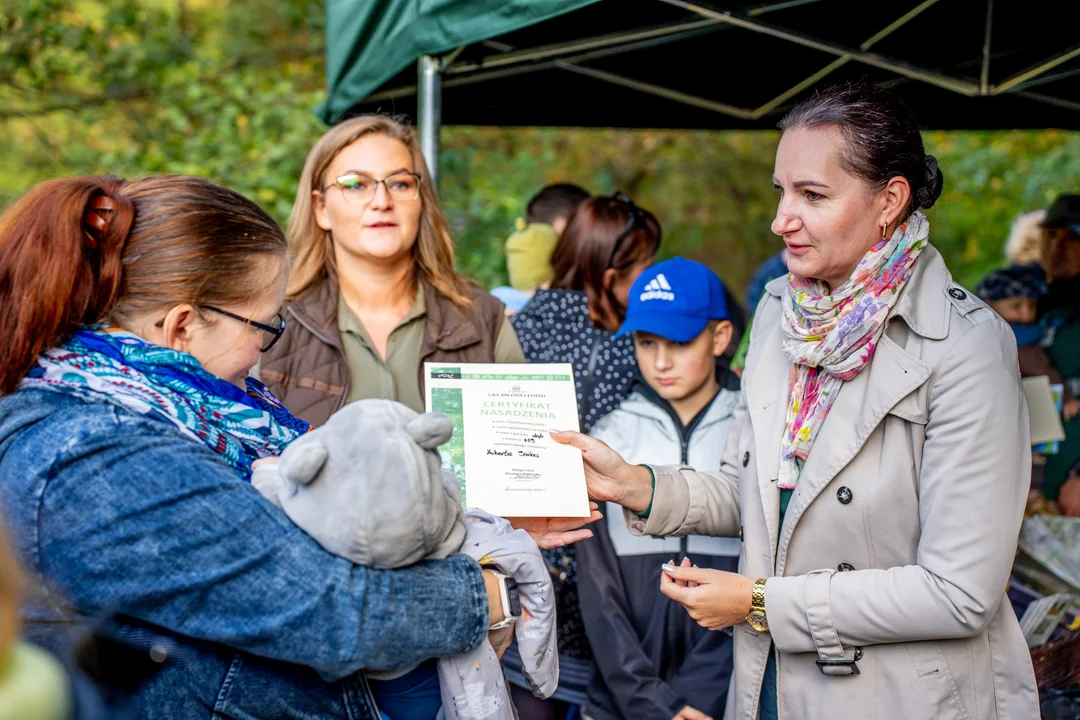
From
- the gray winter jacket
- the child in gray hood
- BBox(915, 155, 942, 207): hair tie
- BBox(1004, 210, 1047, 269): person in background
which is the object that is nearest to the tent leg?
the gray winter jacket

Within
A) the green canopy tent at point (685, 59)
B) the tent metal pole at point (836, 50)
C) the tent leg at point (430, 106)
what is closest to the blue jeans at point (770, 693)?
the green canopy tent at point (685, 59)

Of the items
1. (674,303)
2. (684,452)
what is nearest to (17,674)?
(684,452)

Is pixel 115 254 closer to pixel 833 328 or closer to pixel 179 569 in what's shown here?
pixel 179 569

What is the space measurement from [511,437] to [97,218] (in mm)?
1077

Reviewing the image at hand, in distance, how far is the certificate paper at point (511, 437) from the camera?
238 centimetres

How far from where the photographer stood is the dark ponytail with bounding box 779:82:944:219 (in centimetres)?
225

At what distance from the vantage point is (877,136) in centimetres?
225

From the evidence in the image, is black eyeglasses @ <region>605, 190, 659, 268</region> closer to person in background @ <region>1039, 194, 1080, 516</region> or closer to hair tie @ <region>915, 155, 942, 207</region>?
hair tie @ <region>915, 155, 942, 207</region>

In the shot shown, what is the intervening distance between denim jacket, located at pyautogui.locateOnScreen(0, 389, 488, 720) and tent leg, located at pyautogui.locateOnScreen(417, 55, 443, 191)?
2.28m

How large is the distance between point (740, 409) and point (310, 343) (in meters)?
1.33

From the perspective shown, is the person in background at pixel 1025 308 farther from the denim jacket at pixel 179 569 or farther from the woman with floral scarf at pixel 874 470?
the denim jacket at pixel 179 569

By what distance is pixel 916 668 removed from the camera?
2184 mm

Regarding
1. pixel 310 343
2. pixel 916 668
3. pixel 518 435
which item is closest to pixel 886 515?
pixel 916 668

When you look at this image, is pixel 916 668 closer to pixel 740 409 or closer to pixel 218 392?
pixel 740 409
